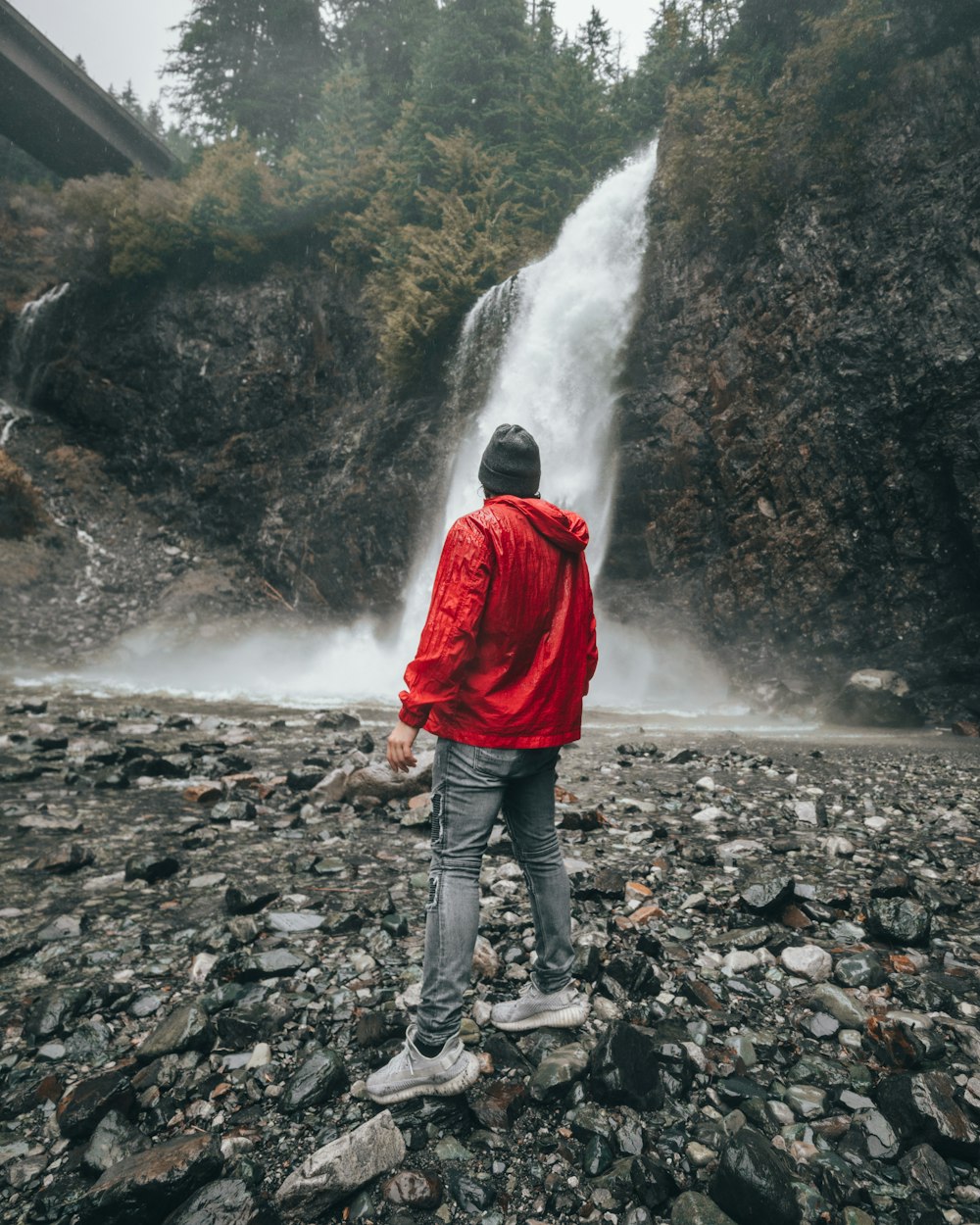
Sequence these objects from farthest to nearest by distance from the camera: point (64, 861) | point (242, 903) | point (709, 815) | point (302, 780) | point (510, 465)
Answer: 1. point (302, 780)
2. point (709, 815)
3. point (64, 861)
4. point (242, 903)
5. point (510, 465)

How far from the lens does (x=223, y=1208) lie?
1.72 meters

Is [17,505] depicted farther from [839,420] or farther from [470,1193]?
[470,1193]

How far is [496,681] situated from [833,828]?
3.78 m

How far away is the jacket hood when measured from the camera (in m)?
2.52

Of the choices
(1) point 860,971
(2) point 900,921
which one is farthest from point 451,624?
(2) point 900,921

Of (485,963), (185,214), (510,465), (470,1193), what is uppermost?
(185,214)

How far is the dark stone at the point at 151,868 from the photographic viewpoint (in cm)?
390

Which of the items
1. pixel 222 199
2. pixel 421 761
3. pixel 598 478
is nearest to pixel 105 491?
pixel 222 199

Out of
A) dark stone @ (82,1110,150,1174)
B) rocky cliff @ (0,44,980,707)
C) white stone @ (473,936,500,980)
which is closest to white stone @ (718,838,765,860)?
white stone @ (473,936,500,980)

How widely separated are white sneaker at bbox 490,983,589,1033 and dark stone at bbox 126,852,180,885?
7.89 ft

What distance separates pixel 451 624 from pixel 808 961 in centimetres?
226

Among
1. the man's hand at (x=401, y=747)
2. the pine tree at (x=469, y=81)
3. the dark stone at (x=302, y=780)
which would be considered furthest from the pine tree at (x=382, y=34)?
the man's hand at (x=401, y=747)

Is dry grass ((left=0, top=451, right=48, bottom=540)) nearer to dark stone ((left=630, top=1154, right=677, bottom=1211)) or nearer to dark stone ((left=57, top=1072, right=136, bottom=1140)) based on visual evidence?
dark stone ((left=57, top=1072, right=136, bottom=1140))

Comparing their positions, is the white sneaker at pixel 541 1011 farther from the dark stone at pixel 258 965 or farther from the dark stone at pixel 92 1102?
the dark stone at pixel 92 1102
